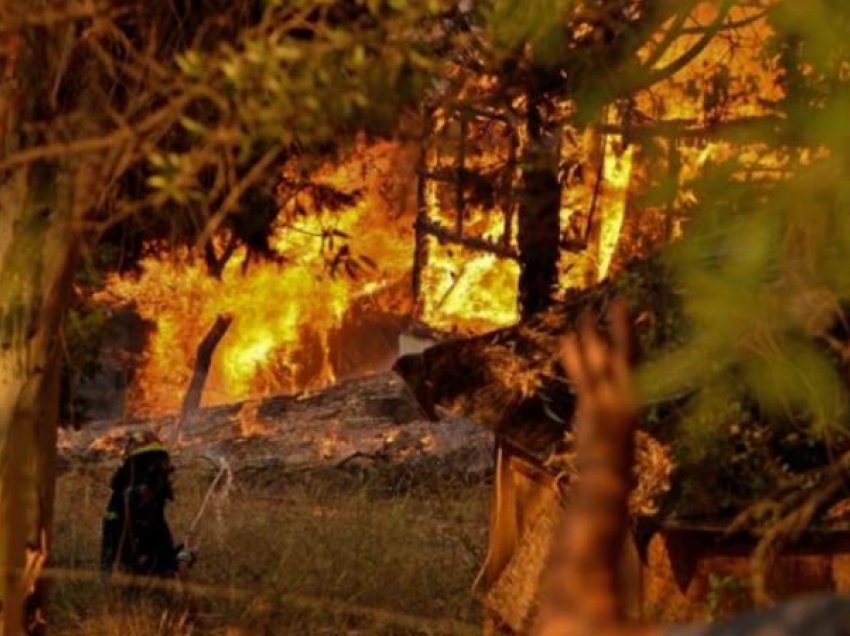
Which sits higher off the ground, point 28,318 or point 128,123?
point 128,123

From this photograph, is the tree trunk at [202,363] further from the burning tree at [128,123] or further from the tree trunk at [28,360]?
the burning tree at [128,123]

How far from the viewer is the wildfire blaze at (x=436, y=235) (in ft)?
30.9

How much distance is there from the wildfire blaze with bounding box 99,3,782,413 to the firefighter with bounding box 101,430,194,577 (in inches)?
55.1

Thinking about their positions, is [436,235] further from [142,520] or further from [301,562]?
[142,520]

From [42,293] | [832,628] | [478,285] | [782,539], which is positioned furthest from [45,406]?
[478,285]

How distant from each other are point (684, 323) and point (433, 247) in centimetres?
2141

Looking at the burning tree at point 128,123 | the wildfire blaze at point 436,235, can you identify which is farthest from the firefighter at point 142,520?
the burning tree at point 128,123

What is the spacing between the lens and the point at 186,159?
7809 millimetres

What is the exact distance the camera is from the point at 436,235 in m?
27.1

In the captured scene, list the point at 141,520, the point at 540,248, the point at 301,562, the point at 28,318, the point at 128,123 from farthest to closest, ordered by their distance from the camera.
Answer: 1. the point at 540,248
2. the point at 301,562
3. the point at 141,520
4. the point at 28,318
5. the point at 128,123

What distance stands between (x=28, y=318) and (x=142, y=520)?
18.3 feet

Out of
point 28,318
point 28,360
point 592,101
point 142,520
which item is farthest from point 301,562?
point 592,101

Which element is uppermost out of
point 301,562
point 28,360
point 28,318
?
point 28,318

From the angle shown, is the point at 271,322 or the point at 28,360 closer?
the point at 28,360
